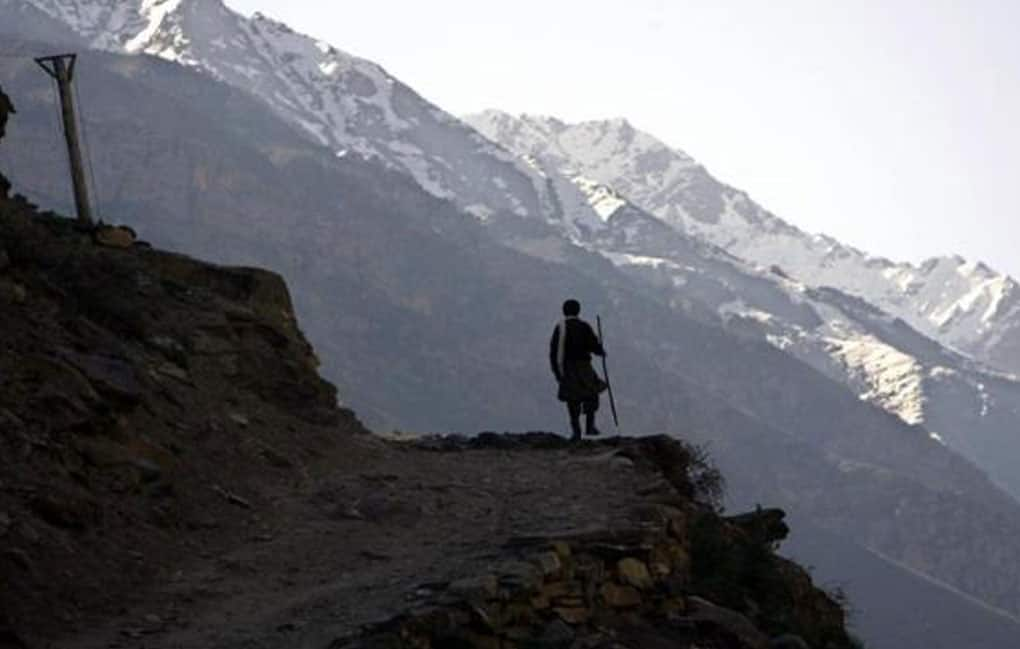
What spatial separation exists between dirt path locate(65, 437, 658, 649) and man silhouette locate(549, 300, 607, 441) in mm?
703

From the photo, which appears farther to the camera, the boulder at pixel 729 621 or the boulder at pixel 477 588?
the boulder at pixel 729 621

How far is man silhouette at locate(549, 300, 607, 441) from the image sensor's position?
16.8 metres

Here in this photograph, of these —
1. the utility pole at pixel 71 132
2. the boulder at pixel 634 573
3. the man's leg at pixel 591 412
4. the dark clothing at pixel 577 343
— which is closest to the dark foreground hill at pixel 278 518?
the boulder at pixel 634 573

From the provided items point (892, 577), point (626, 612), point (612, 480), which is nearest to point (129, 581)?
point (626, 612)

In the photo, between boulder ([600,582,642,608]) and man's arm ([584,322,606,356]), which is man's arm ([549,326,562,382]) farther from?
boulder ([600,582,642,608])

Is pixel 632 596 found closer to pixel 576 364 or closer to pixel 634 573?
pixel 634 573

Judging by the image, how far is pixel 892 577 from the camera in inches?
7741

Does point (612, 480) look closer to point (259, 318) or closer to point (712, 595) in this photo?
point (712, 595)

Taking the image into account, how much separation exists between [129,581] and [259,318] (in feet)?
26.8

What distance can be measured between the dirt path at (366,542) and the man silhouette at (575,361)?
2.31 feet

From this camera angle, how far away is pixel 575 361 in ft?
55.5

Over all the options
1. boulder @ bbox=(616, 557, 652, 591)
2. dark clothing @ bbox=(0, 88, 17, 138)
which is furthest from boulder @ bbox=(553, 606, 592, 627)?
dark clothing @ bbox=(0, 88, 17, 138)

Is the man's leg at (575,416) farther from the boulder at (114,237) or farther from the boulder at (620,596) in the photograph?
the boulder at (620,596)

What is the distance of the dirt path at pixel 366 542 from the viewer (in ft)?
30.7
